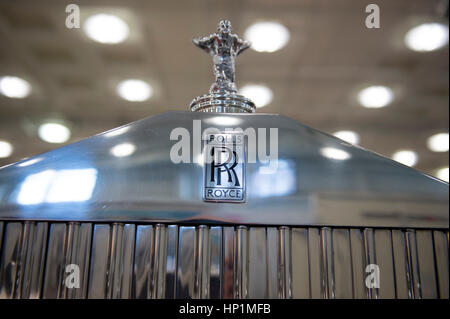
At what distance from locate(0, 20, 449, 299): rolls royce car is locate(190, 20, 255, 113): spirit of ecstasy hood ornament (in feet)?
0.46

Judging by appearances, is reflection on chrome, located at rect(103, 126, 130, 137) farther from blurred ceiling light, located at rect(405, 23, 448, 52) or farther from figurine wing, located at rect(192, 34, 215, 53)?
blurred ceiling light, located at rect(405, 23, 448, 52)

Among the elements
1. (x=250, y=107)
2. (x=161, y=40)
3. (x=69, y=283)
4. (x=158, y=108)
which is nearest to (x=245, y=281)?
(x=69, y=283)

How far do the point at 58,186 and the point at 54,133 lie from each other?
3.41 feet

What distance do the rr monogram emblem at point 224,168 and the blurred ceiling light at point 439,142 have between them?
126 centimetres

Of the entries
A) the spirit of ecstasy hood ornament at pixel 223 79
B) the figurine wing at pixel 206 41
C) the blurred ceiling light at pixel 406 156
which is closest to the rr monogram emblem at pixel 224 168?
the spirit of ecstasy hood ornament at pixel 223 79

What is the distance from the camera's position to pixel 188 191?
0.35 meters

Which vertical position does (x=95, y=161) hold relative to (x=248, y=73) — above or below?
below

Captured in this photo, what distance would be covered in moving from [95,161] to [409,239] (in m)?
0.29

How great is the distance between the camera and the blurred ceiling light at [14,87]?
1.24 meters

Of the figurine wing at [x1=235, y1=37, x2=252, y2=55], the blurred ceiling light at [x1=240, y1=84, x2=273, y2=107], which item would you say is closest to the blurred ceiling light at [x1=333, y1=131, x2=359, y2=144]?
the blurred ceiling light at [x1=240, y1=84, x2=273, y2=107]

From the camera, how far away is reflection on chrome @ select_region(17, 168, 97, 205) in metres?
0.35

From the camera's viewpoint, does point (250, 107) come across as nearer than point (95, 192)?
No

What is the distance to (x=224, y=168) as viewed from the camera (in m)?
0.36
